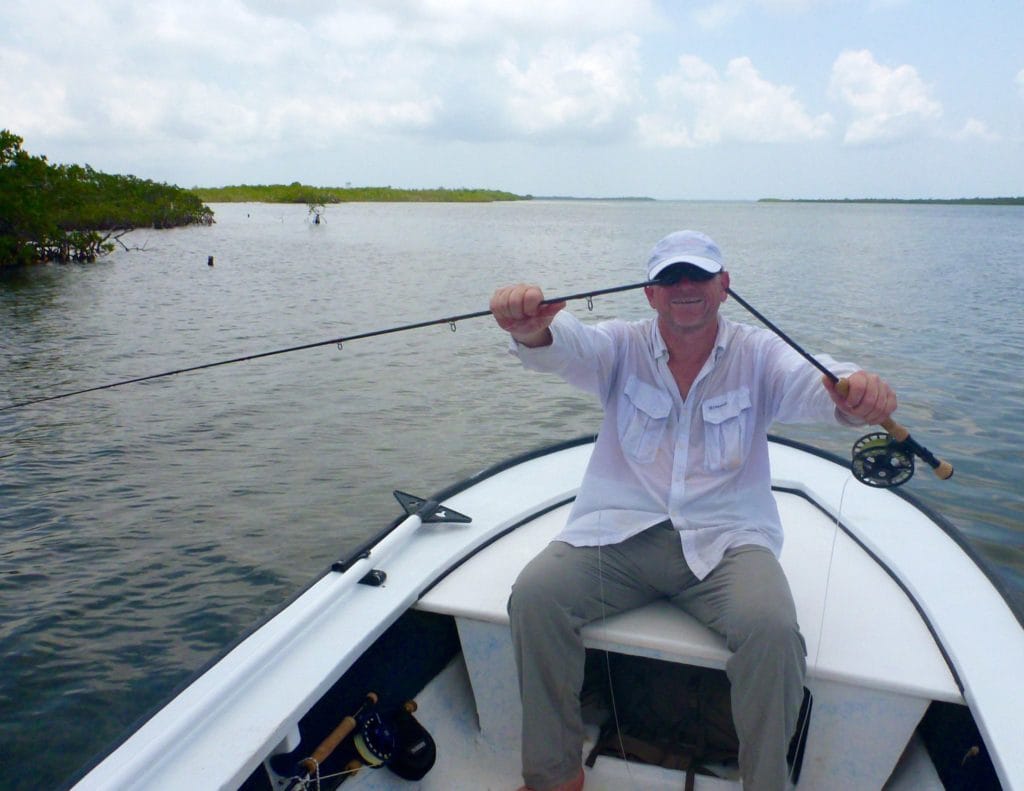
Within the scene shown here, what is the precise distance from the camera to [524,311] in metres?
2.44

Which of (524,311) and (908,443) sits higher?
(524,311)

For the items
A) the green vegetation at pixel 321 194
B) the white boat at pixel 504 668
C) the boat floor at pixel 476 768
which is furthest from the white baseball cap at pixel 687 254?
the green vegetation at pixel 321 194

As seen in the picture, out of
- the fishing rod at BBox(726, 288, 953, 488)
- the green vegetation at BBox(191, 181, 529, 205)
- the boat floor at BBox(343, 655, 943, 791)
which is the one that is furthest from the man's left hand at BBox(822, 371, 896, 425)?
the green vegetation at BBox(191, 181, 529, 205)

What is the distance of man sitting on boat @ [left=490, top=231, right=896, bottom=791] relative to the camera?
2408 millimetres

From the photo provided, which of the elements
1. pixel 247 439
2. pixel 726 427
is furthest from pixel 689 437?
pixel 247 439

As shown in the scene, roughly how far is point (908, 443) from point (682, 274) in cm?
89

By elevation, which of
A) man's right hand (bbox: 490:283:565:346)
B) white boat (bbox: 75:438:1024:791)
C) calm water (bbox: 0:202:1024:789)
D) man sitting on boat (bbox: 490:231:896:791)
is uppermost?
man's right hand (bbox: 490:283:565:346)

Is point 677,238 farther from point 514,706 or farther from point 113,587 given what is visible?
point 113,587

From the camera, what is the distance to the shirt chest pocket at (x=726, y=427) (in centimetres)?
260

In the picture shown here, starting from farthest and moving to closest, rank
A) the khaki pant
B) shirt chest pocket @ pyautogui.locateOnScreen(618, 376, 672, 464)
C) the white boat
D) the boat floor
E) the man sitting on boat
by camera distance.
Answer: shirt chest pocket @ pyautogui.locateOnScreen(618, 376, 672, 464) < the boat floor < the man sitting on boat < the khaki pant < the white boat

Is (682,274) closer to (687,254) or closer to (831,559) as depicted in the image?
(687,254)

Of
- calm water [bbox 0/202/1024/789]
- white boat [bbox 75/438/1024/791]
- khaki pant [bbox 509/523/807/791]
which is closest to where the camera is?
white boat [bbox 75/438/1024/791]

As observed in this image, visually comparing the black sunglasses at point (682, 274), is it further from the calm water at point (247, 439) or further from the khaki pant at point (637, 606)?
the calm water at point (247, 439)

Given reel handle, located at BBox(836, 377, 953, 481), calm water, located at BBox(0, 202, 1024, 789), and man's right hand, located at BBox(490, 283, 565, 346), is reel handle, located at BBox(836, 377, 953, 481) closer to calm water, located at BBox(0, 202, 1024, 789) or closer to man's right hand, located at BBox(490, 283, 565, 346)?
man's right hand, located at BBox(490, 283, 565, 346)
